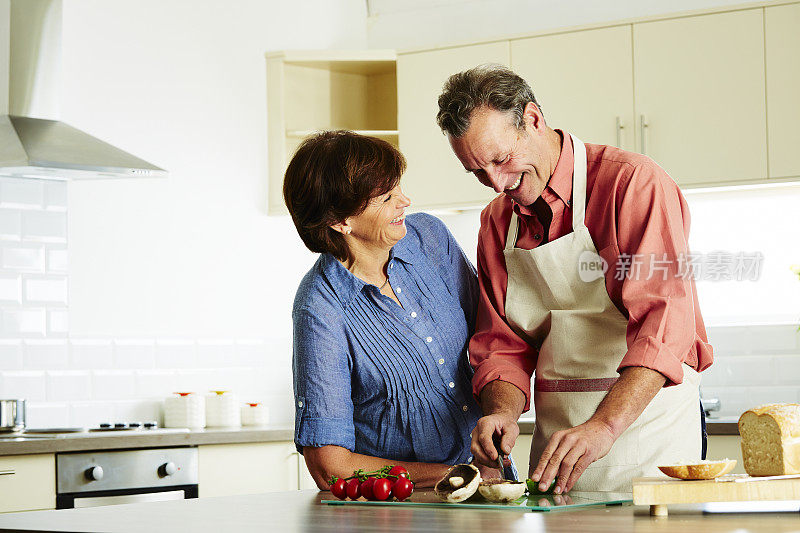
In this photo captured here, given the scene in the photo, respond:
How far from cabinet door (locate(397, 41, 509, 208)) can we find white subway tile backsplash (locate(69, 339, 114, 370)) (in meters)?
1.30

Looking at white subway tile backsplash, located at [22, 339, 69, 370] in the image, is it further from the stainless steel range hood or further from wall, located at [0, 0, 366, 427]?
the stainless steel range hood

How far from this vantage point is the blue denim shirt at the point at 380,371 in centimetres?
197

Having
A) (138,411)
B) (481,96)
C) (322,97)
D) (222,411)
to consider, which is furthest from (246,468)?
(481,96)

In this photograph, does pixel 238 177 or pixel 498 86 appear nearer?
pixel 498 86

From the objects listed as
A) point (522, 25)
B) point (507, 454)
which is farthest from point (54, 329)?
point (507, 454)

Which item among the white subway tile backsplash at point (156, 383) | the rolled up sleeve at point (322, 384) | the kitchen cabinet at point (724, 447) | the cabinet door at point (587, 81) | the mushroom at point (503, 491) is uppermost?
the cabinet door at point (587, 81)

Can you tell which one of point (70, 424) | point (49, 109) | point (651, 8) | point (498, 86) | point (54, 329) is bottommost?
point (70, 424)

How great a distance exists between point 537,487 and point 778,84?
8.00 feet

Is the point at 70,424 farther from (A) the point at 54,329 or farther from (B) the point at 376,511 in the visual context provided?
(B) the point at 376,511

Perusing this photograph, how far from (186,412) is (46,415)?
19.7 inches

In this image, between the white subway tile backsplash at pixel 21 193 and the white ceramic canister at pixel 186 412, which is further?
the white ceramic canister at pixel 186 412

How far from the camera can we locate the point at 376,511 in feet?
5.09

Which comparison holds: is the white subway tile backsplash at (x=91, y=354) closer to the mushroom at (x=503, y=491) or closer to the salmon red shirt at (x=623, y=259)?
the salmon red shirt at (x=623, y=259)

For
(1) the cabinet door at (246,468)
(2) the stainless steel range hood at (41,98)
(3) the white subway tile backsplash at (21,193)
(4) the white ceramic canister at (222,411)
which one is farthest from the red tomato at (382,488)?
(3) the white subway tile backsplash at (21,193)
